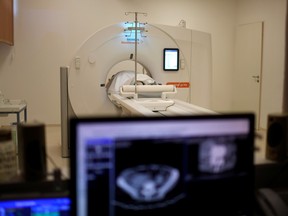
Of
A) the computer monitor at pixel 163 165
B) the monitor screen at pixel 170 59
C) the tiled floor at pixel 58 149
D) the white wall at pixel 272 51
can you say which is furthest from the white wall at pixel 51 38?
the computer monitor at pixel 163 165

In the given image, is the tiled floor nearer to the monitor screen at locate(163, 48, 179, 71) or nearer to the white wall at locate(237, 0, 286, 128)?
the monitor screen at locate(163, 48, 179, 71)

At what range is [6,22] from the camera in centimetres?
518

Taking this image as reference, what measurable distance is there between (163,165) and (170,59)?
2.80m

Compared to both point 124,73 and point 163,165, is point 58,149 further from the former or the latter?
point 163,165

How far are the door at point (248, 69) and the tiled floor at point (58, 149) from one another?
3.20 m

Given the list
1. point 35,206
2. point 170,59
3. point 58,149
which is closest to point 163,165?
point 35,206

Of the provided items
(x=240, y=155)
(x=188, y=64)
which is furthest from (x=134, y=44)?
(x=240, y=155)

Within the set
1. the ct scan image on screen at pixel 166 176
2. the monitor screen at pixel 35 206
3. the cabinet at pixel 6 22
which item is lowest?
the monitor screen at pixel 35 206

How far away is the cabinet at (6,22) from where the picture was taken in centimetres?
493

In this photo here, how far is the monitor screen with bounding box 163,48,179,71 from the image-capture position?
3.55 metres

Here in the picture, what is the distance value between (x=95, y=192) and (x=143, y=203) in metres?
0.12

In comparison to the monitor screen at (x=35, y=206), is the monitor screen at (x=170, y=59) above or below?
above

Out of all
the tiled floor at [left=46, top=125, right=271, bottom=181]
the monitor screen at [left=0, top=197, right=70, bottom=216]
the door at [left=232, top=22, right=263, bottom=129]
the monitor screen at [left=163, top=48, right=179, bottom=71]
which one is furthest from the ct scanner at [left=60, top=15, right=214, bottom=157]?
the door at [left=232, top=22, right=263, bottom=129]

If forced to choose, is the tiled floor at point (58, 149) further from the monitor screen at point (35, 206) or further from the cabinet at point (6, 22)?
the cabinet at point (6, 22)
